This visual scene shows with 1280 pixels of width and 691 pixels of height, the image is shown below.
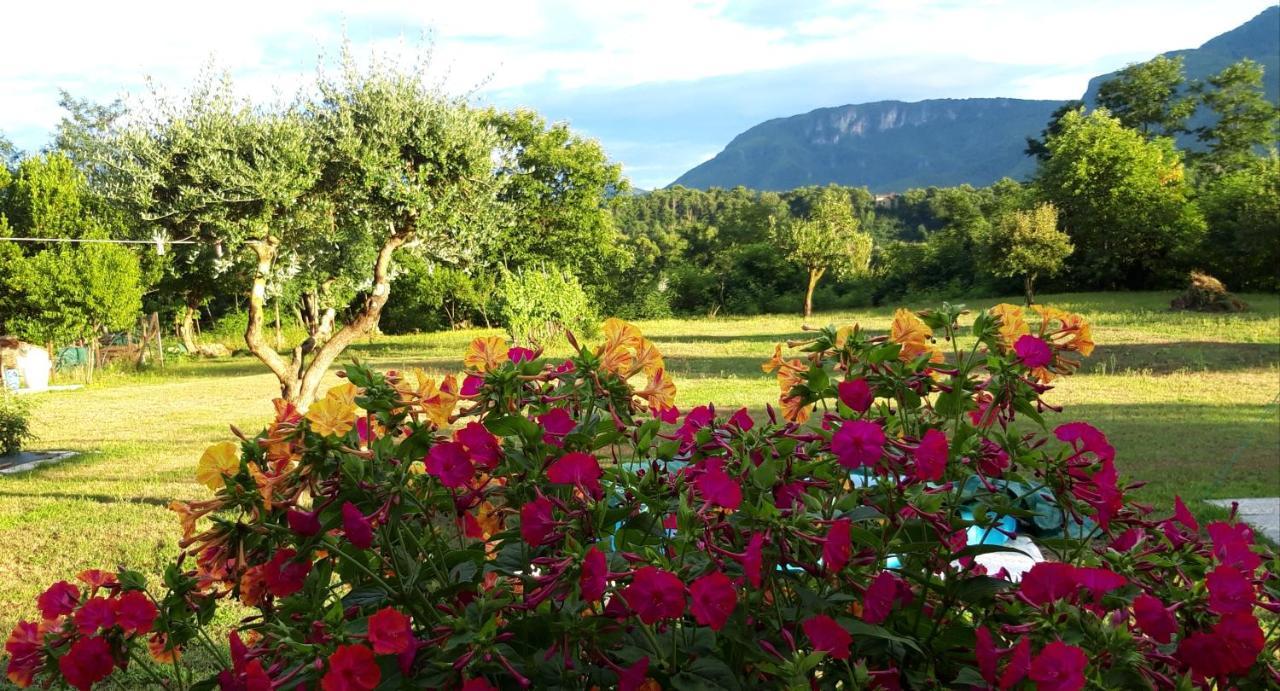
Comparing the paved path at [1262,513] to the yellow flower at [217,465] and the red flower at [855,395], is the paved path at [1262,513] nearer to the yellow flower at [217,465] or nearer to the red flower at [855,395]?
the red flower at [855,395]

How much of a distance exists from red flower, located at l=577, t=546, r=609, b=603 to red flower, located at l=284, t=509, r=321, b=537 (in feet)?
1.20

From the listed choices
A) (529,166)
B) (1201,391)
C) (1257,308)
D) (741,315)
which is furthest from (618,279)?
(1201,391)

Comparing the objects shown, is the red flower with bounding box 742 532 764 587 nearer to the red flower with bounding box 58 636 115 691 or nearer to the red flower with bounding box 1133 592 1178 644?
the red flower with bounding box 1133 592 1178 644

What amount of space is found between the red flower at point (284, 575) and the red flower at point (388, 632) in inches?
8.4

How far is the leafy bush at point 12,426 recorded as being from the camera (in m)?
8.38

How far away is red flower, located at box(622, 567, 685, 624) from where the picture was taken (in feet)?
2.64

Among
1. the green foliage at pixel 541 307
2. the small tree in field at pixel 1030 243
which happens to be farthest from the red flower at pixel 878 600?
the small tree in field at pixel 1030 243

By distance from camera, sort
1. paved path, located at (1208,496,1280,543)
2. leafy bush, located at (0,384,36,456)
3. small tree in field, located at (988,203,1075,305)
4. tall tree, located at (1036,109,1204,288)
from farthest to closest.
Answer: tall tree, located at (1036,109,1204,288), small tree in field, located at (988,203,1075,305), leafy bush, located at (0,384,36,456), paved path, located at (1208,496,1280,543)

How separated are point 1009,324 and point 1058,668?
56 centimetres

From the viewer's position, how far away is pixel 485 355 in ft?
4.09

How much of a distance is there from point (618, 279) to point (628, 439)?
31.4m

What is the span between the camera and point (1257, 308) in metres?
20.4

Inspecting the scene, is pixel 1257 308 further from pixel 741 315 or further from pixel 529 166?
pixel 529 166

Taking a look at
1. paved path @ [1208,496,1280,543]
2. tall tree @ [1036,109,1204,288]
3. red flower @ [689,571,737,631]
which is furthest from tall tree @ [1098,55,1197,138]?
red flower @ [689,571,737,631]
